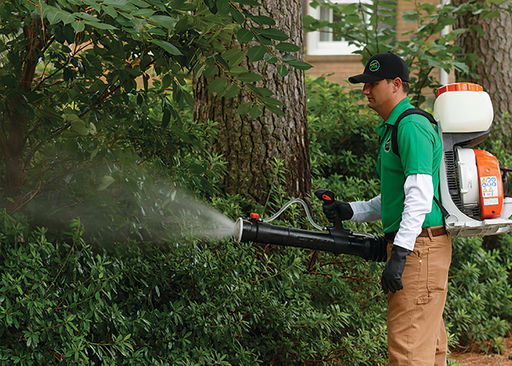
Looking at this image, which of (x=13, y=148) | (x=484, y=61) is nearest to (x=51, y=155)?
(x=13, y=148)

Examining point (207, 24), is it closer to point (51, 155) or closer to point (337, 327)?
point (51, 155)

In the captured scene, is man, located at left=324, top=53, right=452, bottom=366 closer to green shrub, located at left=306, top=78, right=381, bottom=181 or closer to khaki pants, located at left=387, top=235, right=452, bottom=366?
khaki pants, located at left=387, top=235, right=452, bottom=366

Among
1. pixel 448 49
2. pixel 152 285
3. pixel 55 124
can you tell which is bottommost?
pixel 152 285

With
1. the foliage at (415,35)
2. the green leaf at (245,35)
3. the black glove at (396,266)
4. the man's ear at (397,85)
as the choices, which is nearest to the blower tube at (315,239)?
the black glove at (396,266)

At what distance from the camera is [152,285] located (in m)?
3.09

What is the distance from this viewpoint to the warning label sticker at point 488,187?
8.96 ft

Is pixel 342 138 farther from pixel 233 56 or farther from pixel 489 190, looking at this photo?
pixel 233 56

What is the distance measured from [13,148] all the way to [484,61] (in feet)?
17.4

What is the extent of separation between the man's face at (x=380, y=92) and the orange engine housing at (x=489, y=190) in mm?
601

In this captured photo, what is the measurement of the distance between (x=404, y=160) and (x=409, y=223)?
1.08 ft

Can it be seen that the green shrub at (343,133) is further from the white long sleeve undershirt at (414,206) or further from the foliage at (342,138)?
the white long sleeve undershirt at (414,206)

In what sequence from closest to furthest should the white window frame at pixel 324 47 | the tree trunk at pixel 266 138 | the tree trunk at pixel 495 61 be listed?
the tree trunk at pixel 266 138
the tree trunk at pixel 495 61
the white window frame at pixel 324 47

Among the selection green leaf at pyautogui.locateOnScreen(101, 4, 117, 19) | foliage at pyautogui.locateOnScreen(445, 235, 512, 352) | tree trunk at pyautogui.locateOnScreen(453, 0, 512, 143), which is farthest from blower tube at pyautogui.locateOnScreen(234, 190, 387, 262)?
tree trunk at pyautogui.locateOnScreen(453, 0, 512, 143)

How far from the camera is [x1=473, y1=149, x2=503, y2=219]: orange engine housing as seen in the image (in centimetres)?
273
